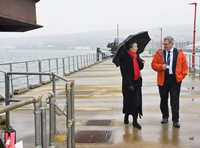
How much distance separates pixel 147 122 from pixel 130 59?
149 cm

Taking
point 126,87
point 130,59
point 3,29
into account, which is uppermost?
point 3,29

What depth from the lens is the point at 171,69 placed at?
4973 millimetres

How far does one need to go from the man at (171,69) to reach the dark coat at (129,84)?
16.6 inches

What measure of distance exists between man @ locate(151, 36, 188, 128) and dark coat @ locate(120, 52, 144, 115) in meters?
0.42

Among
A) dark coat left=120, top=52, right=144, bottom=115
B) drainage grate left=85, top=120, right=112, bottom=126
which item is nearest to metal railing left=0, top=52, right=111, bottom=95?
drainage grate left=85, top=120, right=112, bottom=126

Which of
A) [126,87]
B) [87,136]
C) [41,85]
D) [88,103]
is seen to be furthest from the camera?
[41,85]

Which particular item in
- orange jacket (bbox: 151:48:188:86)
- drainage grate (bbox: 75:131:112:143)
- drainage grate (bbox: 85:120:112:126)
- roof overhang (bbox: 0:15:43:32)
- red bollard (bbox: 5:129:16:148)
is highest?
roof overhang (bbox: 0:15:43:32)

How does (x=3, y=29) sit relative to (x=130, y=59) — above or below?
above

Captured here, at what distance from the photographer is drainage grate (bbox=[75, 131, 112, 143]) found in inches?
175

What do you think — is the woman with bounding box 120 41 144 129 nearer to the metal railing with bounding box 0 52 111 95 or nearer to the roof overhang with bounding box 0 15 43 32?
the roof overhang with bounding box 0 15 43 32

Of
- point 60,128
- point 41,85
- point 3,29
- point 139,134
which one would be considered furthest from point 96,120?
point 41,85

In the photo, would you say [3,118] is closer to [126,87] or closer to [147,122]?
[126,87]

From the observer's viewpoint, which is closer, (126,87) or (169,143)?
(169,143)

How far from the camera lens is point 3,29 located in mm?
4715
